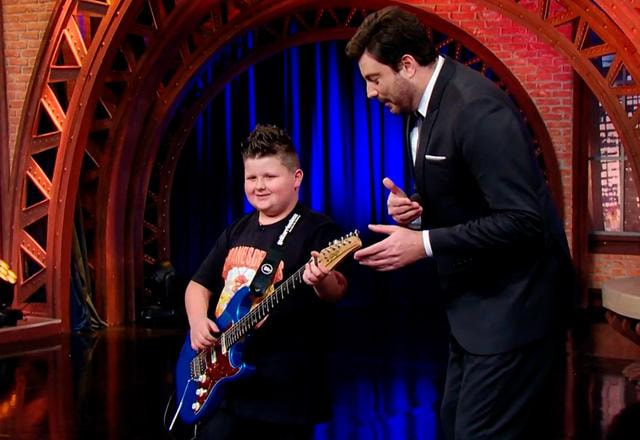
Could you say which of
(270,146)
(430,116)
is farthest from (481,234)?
(270,146)

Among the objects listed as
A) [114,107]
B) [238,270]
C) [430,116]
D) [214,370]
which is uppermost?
[114,107]

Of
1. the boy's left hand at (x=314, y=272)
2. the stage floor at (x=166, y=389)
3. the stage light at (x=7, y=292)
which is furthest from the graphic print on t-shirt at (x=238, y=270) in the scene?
the stage light at (x=7, y=292)

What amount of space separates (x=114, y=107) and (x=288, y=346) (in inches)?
225

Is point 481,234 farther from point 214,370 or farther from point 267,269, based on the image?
Result: point 214,370

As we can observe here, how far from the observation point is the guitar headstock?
2477 mm

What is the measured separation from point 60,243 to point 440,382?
3.61 m

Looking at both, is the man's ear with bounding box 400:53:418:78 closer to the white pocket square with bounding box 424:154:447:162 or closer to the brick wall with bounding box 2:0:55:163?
the white pocket square with bounding box 424:154:447:162

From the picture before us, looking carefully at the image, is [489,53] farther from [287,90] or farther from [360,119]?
[287,90]

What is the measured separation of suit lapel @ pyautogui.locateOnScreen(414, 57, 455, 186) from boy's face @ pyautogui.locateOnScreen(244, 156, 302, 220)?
33.5 inches

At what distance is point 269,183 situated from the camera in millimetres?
2912

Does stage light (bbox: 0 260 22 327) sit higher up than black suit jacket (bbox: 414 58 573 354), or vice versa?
black suit jacket (bbox: 414 58 573 354)

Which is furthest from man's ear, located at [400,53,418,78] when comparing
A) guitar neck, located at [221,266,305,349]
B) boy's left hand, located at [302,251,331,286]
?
guitar neck, located at [221,266,305,349]

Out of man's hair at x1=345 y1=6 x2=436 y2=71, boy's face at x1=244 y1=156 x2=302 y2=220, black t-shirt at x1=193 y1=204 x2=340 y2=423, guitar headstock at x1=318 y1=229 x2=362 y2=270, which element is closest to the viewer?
man's hair at x1=345 y1=6 x2=436 y2=71

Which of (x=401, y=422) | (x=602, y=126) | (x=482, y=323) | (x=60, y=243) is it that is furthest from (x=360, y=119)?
(x=482, y=323)
